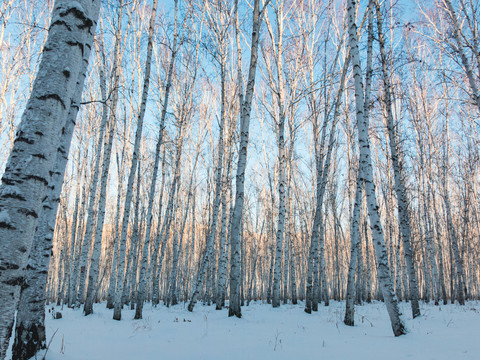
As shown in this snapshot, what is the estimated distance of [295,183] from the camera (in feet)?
63.9

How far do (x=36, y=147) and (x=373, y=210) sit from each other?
186 inches

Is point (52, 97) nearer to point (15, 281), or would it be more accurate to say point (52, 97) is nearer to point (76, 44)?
point (76, 44)

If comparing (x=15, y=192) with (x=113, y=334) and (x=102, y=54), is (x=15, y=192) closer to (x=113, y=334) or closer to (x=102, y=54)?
(x=113, y=334)

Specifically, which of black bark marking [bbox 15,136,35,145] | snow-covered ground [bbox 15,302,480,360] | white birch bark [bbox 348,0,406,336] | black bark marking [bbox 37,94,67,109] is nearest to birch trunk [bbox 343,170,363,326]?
snow-covered ground [bbox 15,302,480,360]

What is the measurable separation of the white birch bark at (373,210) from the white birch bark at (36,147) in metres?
4.55

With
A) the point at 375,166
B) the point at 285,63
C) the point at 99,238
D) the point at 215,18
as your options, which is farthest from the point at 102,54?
the point at 375,166

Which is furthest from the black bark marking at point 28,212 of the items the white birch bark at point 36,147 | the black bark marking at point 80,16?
the black bark marking at point 80,16

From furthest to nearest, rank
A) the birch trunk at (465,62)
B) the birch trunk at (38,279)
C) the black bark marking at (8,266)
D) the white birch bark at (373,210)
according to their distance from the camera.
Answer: the birch trunk at (465,62)
the white birch bark at (373,210)
the birch trunk at (38,279)
the black bark marking at (8,266)

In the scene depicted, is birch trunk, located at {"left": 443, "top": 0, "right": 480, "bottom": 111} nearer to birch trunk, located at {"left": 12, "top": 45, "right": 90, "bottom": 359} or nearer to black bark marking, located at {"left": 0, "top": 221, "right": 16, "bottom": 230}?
birch trunk, located at {"left": 12, "top": 45, "right": 90, "bottom": 359}

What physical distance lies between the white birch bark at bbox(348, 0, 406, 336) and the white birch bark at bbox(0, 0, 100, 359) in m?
4.55

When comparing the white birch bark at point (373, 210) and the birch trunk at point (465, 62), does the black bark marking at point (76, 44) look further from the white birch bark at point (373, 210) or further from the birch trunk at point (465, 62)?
the birch trunk at point (465, 62)

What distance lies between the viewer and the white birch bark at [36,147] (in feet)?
4.08

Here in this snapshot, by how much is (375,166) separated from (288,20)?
9.55 m

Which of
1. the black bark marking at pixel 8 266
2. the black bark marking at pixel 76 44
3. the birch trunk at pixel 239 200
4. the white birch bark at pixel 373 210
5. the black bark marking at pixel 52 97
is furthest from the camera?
the birch trunk at pixel 239 200
